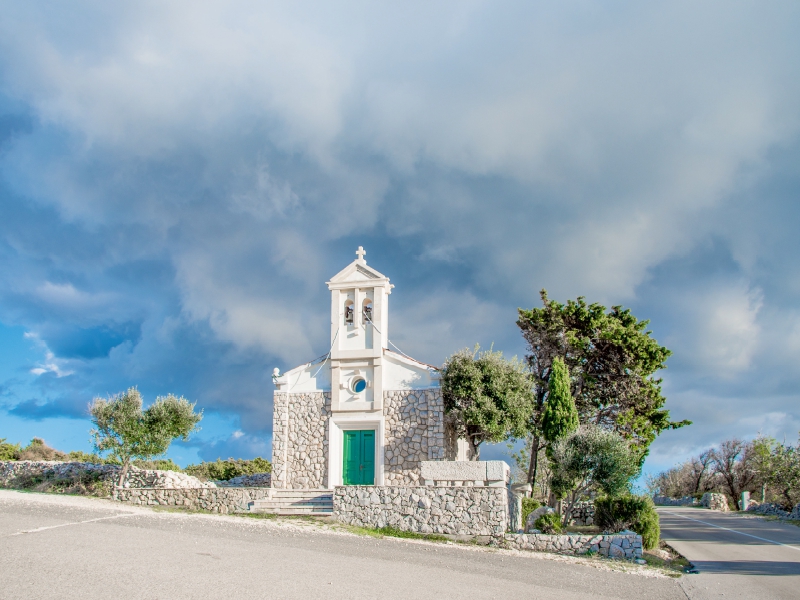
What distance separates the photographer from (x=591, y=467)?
61.8ft

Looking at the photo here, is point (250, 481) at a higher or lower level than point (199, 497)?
higher

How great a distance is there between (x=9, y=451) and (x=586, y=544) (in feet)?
106

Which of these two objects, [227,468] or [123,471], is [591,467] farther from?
[227,468]

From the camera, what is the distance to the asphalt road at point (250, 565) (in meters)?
8.76

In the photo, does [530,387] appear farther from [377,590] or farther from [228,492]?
[377,590]

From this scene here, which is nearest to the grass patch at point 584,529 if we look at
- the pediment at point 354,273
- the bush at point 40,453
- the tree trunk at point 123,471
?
the pediment at point 354,273

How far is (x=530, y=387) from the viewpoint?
950 inches

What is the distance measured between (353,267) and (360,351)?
128 inches

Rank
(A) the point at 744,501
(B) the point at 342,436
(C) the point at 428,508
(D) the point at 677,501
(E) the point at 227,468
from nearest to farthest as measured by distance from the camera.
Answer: (C) the point at 428,508 → (B) the point at 342,436 → (E) the point at 227,468 → (A) the point at 744,501 → (D) the point at 677,501

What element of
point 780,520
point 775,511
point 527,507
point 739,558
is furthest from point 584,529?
point 775,511

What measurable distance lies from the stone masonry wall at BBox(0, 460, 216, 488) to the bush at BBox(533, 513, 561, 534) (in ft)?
40.9

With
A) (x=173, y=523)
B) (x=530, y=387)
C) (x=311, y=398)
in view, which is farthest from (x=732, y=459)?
(x=173, y=523)

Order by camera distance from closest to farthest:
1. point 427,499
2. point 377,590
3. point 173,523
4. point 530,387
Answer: point 377,590 → point 173,523 → point 427,499 → point 530,387

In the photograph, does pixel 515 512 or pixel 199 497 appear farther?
pixel 199 497
